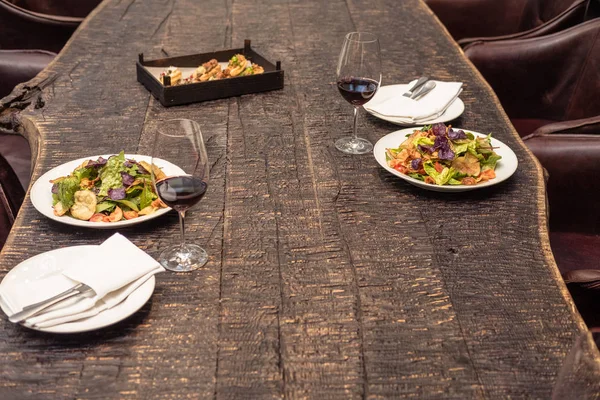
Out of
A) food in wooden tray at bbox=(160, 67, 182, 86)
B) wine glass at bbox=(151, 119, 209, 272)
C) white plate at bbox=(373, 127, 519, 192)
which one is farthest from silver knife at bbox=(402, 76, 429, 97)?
wine glass at bbox=(151, 119, 209, 272)

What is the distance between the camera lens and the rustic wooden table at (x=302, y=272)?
0.97 meters

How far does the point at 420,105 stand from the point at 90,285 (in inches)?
→ 41.7

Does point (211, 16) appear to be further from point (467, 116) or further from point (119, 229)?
point (119, 229)

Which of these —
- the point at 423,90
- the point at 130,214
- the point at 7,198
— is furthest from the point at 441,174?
the point at 7,198

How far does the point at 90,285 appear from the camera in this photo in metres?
1.05

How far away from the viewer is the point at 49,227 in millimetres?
1283

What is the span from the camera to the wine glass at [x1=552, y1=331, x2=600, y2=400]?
724mm

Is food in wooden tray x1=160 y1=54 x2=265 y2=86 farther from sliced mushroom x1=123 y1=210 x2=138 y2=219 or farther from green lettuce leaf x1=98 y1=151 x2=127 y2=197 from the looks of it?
sliced mushroom x1=123 y1=210 x2=138 y2=219

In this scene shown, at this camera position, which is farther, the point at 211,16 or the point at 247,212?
the point at 211,16

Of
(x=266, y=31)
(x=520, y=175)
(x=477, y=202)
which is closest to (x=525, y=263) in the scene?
(x=477, y=202)

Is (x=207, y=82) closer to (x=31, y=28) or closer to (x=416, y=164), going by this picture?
(x=416, y=164)

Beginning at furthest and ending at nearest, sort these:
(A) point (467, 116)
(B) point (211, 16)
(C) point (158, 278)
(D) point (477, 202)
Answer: (B) point (211, 16), (A) point (467, 116), (D) point (477, 202), (C) point (158, 278)

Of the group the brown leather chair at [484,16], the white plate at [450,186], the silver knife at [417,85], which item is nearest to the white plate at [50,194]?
the white plate at [450,186]

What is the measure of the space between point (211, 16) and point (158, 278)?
167 cm
